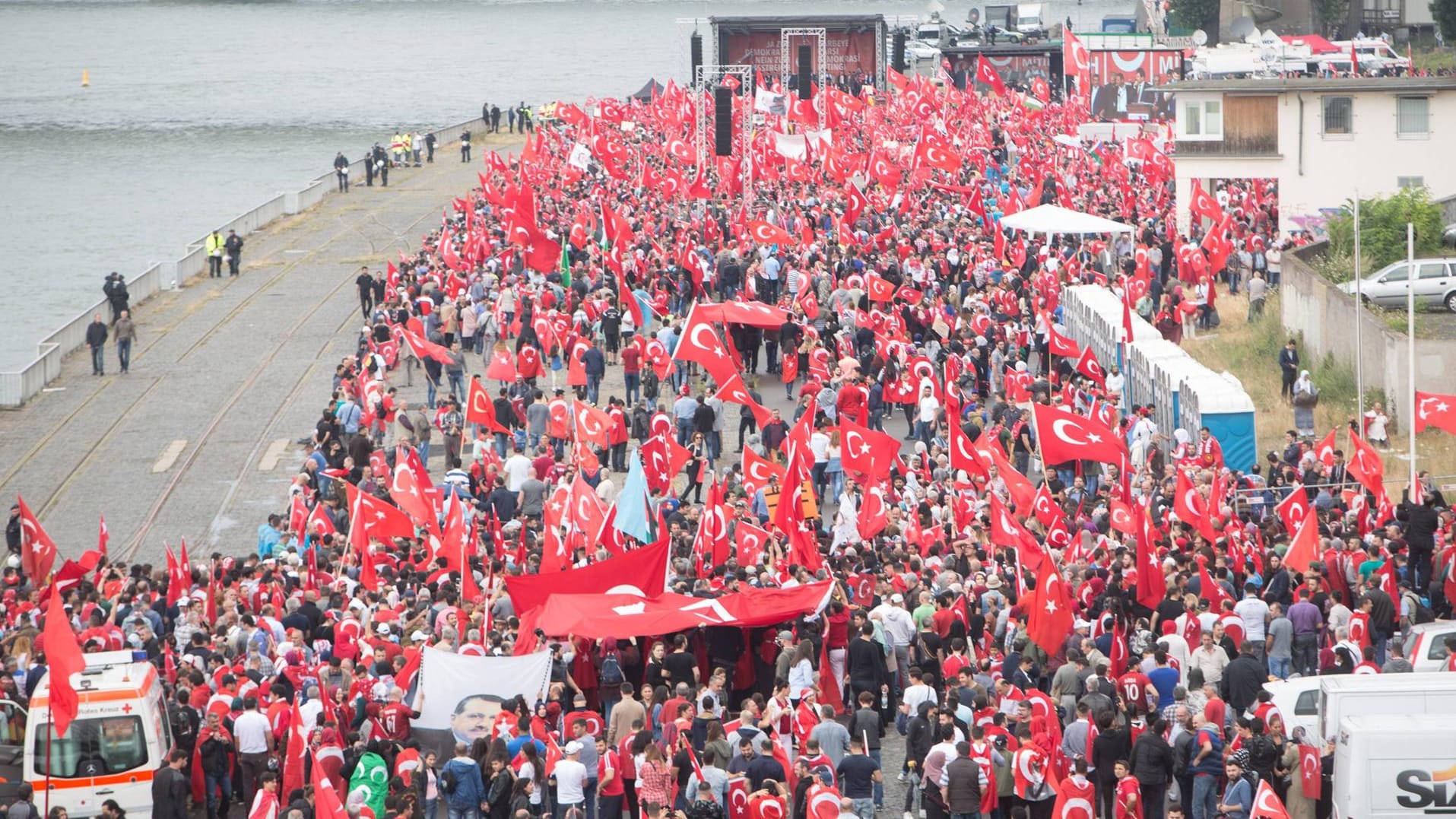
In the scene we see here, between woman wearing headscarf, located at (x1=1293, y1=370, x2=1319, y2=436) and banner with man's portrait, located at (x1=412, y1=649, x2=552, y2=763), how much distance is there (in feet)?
51.7

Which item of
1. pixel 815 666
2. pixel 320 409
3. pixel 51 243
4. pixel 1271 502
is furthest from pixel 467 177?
pixel 815 666

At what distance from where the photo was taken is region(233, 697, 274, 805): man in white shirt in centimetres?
1753

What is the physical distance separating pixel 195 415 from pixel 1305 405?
18903 mm

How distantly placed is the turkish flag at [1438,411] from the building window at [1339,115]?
1046 inches

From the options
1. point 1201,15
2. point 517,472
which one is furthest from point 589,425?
point 1201,15

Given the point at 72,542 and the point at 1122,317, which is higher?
the point at 1122,317

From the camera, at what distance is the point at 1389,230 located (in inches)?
1594

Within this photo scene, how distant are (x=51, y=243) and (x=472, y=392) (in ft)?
243

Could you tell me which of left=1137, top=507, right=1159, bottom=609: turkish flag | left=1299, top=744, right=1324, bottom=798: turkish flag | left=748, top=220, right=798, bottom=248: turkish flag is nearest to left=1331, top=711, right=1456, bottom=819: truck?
left=1299, top=744, right=1324, bottom=798: turkish flag

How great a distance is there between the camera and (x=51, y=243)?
322ft

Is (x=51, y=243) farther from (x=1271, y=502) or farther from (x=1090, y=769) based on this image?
(x=1090, y=769)

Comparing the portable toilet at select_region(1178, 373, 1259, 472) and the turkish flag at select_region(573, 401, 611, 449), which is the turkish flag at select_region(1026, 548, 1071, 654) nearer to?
the portable toilet at select_region(1178, 373, 1259, 472)

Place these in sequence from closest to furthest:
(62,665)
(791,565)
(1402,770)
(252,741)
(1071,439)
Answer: (1402,770)
(62,665)
(252,741)
(791,565)
(1071,439)

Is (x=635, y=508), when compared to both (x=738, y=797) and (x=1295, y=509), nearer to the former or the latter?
(x=1295, y=509)
